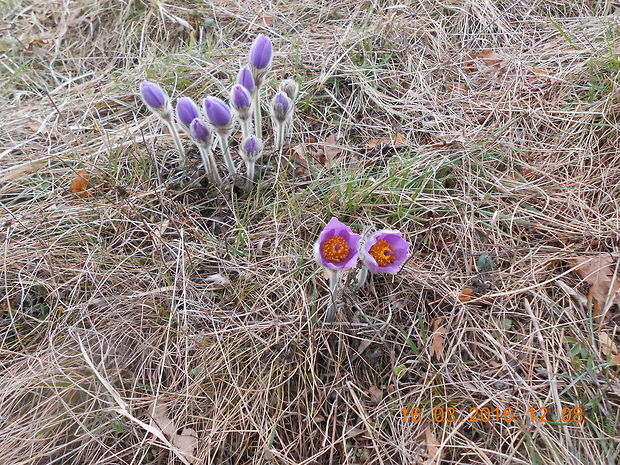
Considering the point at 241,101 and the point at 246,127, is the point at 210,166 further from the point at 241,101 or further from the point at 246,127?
the point at 241,101

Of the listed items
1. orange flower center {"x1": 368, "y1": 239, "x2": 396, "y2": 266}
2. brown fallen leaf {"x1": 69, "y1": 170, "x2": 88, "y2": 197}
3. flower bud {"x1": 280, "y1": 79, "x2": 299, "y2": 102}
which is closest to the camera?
orange flower center {"x1": 368, "y1": 239, "x2": 396, "y2": 266}

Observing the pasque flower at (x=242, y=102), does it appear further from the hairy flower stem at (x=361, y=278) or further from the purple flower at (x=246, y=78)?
the hairy flower stem at (x=361, y=278)

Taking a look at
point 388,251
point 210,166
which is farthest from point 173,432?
point 210,166

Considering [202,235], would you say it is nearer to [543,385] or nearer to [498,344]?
[498,344]

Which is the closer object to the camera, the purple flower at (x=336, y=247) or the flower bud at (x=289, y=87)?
the purple flower at (x=336, y=247)

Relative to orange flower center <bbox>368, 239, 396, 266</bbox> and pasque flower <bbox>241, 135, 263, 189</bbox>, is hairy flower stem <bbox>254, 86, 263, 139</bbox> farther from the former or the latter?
orange flower center <bbox>368, 239, 396, 266</bbox>

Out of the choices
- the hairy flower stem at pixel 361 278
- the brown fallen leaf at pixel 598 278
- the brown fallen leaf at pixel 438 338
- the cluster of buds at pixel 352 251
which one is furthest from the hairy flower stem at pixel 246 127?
the brown fallen leaf at pixel 598 278
